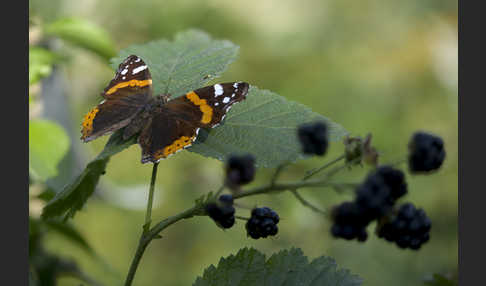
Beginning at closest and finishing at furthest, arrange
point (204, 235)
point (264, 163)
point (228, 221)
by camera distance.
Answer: point (228, 221)
point (264, 163)
point (204, 235)

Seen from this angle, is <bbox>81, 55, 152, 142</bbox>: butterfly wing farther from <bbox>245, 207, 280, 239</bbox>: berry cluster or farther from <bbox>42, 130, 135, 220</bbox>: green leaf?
<bbox>245, 207, 280, 239</bbox>: berry cluster

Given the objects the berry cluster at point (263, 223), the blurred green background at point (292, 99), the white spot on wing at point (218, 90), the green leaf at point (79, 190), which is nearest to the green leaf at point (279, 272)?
the berry cluster at point (263, 223)

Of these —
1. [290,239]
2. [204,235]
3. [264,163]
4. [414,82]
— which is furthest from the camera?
[414,82]

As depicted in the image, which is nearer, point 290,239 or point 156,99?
point 156,99

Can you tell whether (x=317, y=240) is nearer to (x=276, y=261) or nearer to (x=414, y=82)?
(x=414, y=82)

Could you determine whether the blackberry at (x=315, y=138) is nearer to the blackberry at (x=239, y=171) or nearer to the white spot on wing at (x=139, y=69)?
the blackberry at (x=239, y=171)

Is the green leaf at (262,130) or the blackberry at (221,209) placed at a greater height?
the green leaf at (262,130)

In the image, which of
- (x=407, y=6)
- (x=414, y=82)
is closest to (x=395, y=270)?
(x=414, y=82)
